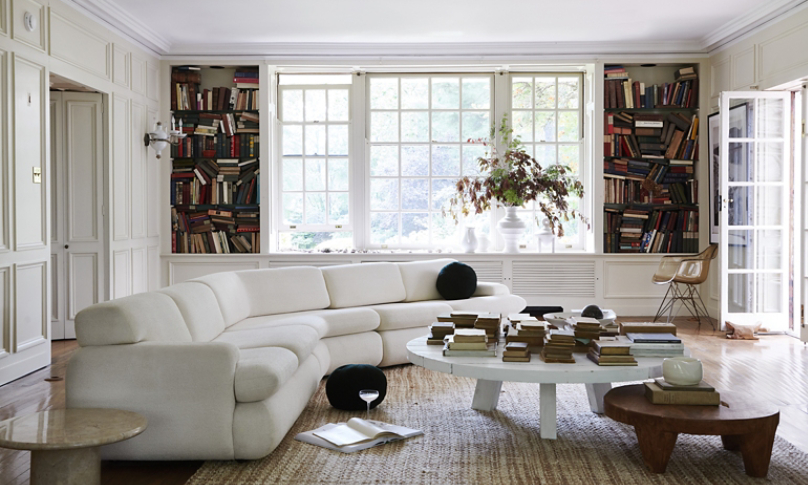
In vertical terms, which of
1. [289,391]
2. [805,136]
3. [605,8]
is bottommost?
[289,391]

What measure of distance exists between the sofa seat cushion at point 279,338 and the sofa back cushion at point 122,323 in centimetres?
41

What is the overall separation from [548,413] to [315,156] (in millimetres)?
4828

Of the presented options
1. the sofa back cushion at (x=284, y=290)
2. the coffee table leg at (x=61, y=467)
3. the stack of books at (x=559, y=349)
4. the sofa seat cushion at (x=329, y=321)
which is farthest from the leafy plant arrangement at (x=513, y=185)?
the coffee table leg at (x=61, y=467)

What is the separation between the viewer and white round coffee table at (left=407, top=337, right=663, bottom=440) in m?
3.21

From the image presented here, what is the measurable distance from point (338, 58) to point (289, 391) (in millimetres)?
4730

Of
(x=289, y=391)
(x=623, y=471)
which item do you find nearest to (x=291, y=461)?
(x=289, y=391)

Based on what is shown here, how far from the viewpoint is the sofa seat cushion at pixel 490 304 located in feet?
17.9

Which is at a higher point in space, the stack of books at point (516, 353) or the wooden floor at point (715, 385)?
the stack of books at point (516, 353)

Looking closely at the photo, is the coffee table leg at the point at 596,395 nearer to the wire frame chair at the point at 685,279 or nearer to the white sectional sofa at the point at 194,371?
the white sectional sofa at the point at 194,371

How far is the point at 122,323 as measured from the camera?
306cm

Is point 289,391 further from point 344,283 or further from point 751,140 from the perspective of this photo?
point 751,140

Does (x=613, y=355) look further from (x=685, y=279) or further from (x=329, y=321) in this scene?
(x=685, y=279)

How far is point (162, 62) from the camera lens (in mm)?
7312

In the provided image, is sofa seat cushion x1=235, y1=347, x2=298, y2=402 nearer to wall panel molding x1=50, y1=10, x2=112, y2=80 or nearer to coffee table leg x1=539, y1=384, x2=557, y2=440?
coffee table leg x1=539, y1=384, x2=557, y2=440
